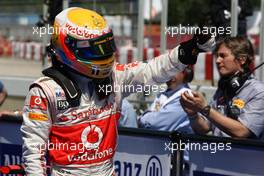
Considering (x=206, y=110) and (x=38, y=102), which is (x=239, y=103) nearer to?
(x=206, y=110)

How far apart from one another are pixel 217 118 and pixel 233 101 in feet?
0.95

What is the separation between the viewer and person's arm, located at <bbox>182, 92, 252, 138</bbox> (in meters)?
4.01

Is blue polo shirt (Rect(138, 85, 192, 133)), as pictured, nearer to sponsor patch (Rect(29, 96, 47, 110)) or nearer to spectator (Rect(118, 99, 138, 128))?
spectator (Rect(118, 99, 138, 128))

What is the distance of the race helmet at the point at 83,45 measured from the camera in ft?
10.8

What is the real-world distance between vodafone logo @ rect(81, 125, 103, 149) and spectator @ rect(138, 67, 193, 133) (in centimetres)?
151

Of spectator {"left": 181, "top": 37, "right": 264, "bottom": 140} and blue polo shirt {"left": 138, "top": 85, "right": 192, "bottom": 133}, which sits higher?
spectator {"left": 181, "top": 37, "right": 264, "bottom": 140}

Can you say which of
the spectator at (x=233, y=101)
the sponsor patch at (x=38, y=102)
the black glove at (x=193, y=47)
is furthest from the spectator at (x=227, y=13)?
the sponsor patch at (x=38, y=102)

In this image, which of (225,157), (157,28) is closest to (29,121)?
(225,157)

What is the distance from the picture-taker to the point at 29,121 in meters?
3.28

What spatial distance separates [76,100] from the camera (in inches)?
132

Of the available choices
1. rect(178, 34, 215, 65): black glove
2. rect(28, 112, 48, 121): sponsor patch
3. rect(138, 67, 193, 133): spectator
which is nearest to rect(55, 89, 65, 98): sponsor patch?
rect(28, 112, 48, 121): sponsor patch

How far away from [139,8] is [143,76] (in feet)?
16.3

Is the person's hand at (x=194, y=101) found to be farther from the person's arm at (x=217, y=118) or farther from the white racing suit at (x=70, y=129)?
the white racing suit at (x=70, y=129)

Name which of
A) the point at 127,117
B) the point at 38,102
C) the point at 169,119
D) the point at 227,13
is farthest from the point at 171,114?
the point at 227,13
